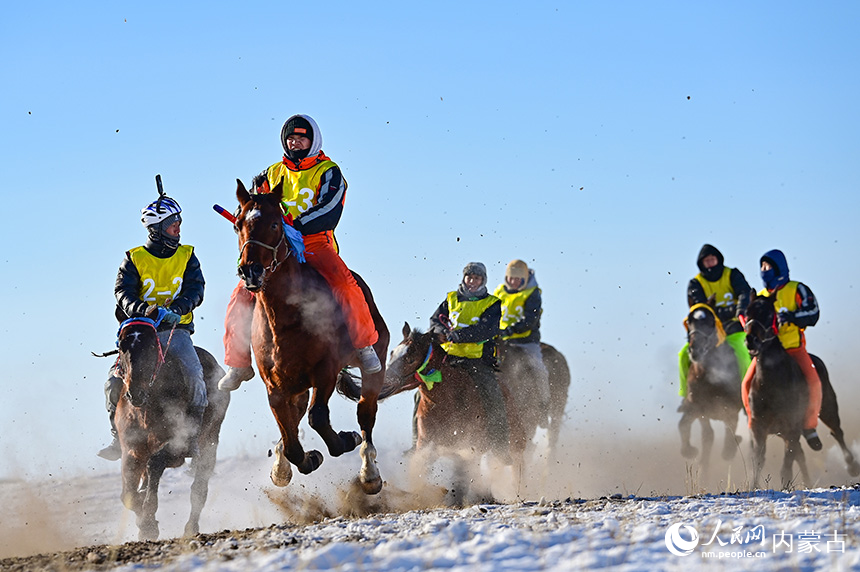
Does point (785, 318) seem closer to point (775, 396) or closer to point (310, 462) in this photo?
point (775, 396)

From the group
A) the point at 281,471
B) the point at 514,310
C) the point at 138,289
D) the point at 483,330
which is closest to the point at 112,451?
the point at 138,289

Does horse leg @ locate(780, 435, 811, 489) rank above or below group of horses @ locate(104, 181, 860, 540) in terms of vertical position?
below

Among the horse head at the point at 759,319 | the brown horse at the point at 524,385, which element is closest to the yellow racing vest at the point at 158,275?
the brown horse at the point at 524,385

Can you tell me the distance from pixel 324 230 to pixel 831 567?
5186 millimetres

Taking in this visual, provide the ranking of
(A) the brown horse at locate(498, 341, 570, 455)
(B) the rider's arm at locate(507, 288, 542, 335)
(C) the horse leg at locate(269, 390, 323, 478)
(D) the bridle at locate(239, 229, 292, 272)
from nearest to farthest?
(D) the bridle at locate(239, 229, 292, 272) < (C) the horse leg at locate(269, 390, 323, 478) < (A) the brown horse at locate(498, 341, 570, 455) < (B) the rider's arm at locate(507, 288, 542, 335)

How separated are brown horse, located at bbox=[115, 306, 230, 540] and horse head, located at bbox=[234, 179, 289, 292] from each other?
1838 millimetres

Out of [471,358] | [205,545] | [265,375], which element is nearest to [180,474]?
[471,358]

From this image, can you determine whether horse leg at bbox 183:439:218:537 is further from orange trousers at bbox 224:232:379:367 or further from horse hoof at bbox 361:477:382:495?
horse hoof at bbox 361:477:382:495

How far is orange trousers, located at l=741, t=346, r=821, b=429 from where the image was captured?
45.0 feet

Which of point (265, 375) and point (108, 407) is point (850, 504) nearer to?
point (265, 375)

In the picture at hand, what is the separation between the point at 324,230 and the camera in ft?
30.3

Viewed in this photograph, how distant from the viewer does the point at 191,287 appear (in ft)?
34.6

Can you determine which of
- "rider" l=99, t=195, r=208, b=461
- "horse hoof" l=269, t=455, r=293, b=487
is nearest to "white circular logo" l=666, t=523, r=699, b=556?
"horse hoof" l=269, t=455, r=293, b=487

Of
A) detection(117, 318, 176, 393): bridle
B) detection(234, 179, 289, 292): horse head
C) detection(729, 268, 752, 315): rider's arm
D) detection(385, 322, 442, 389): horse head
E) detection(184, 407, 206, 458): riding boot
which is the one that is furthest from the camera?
detection(729, 268, 752, 315): rider's arm
